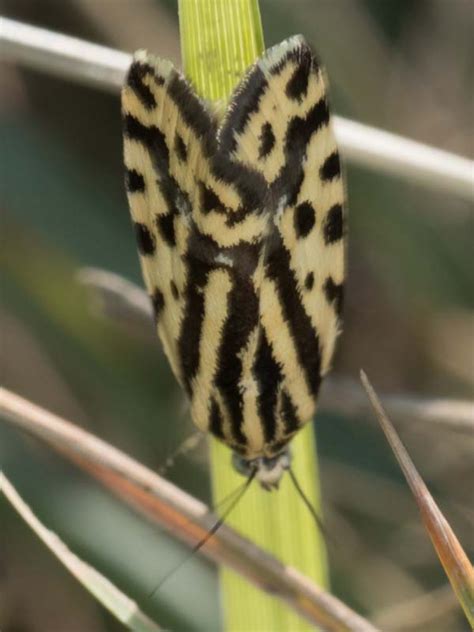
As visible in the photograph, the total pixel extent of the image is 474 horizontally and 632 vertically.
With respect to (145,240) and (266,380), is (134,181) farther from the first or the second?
(266,380)

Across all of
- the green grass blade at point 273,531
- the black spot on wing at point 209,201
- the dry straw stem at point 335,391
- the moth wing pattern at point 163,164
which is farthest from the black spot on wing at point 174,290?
the dry straw stem at point 335,391

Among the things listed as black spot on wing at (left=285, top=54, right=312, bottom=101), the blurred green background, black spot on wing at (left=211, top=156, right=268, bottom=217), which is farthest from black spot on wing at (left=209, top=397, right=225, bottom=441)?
the blurred green background

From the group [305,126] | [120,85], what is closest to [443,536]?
[305,126]

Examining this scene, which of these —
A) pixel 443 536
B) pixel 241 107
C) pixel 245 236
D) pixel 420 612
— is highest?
pixel 241 107

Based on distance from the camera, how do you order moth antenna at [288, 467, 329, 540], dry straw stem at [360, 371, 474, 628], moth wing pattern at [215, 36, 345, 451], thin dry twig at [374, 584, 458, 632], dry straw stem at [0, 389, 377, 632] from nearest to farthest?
dry straw stem at [360, 371, 474, 628], moth wing pattern at [215, 36, 345, 451], dry straw stem at [0, 389, 377, 632], moth antenna at [288, 467, 329, 540], thin dry twig at [374, 584, 458, 632]

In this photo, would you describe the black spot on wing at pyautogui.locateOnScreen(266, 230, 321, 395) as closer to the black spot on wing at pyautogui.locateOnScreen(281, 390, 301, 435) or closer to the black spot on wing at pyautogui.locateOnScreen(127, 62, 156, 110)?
the black spot on wing at pyautogui.locateOnScreen(281, 390, 301, 435)

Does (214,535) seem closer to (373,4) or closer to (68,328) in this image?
(68,328)

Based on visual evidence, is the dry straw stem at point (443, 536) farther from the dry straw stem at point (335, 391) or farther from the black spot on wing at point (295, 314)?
the dry straw stem at point (335, 391)
